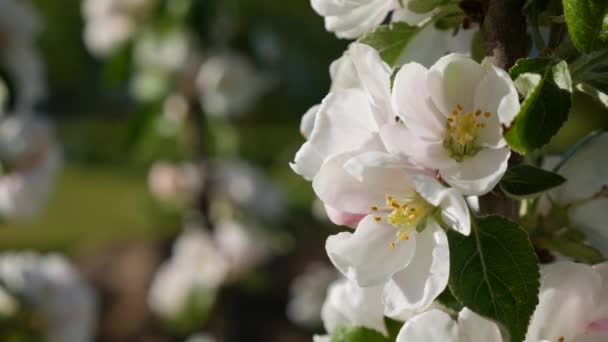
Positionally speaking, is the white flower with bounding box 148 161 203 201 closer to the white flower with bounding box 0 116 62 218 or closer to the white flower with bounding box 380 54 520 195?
the white flower with bounding box 0 116 62 218

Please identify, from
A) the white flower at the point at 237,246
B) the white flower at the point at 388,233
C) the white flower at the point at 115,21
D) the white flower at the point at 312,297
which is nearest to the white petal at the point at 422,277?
the white flower at the point at 388,233

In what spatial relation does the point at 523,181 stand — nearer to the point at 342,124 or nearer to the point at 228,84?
the point at 342,124

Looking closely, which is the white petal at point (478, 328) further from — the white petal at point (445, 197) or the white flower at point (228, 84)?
the white flower at point (228, 84)

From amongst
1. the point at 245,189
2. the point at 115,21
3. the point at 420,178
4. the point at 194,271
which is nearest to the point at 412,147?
the point at 420,178

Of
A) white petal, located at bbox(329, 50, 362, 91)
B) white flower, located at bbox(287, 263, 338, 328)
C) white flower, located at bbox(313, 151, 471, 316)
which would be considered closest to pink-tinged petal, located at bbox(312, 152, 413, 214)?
white flower, located at bbox(313, 151, 471, 316)

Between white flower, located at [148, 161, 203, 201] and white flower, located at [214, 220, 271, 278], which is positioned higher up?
white flower, located at [148, 161, 203, 201]

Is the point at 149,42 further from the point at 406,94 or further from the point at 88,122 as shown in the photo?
the point at 88,122
